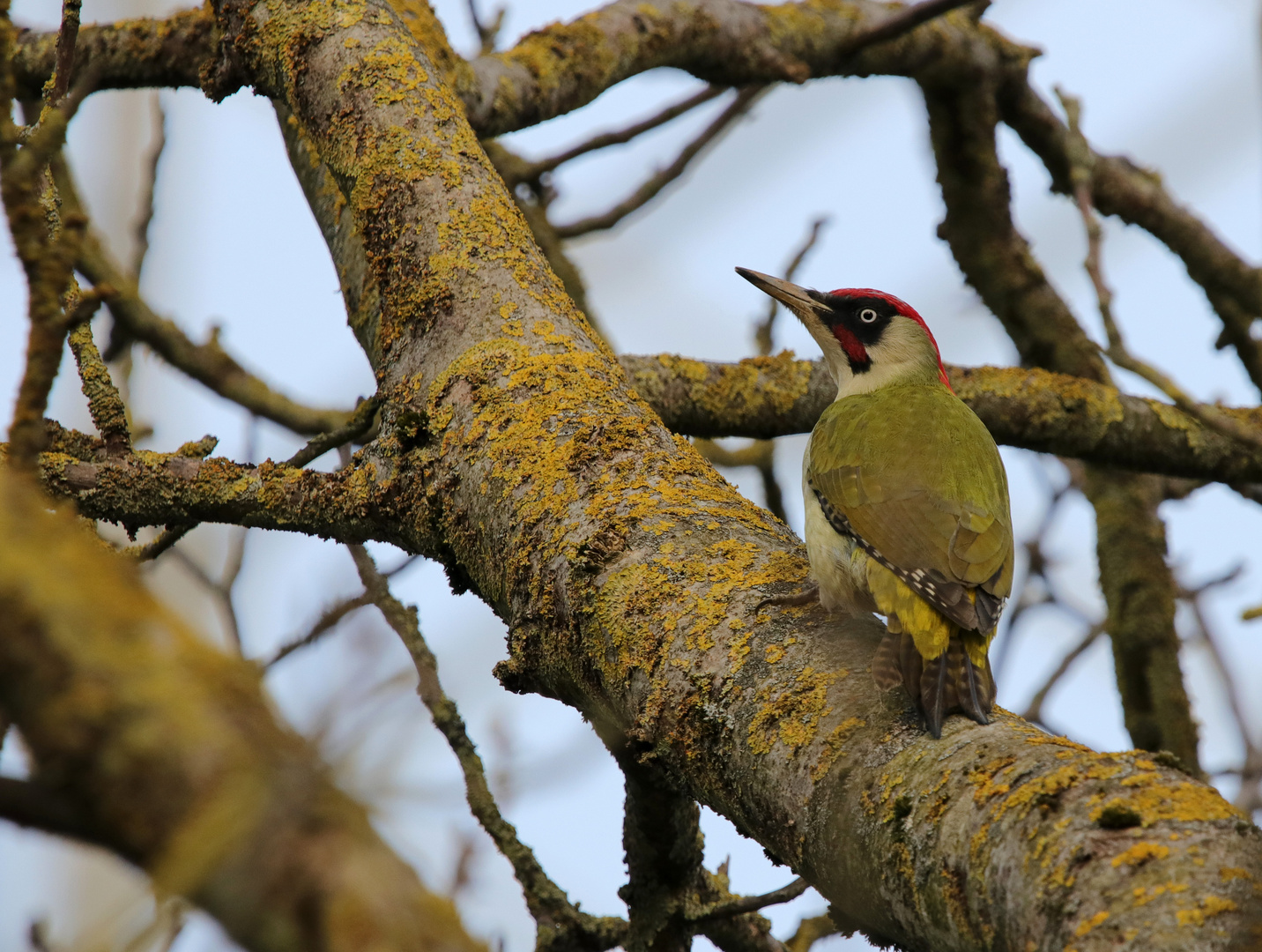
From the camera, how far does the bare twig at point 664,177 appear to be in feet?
17.9

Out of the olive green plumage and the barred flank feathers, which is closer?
the barred flank feathers

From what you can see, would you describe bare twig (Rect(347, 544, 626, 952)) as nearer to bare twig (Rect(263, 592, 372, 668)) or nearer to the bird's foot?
bare twig (Rect(263, 592, 372, 668))

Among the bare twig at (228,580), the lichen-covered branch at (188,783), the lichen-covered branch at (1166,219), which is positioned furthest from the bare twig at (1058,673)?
the lichen-covered branch at (188,783)

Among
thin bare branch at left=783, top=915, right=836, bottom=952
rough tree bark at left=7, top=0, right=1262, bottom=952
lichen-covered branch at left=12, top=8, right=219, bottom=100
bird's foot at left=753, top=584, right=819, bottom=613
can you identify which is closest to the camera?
rough tree bark at left=7, top=0, right=1262, bottom=952

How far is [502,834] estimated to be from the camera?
2.67 metres

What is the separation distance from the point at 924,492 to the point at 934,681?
184 centimetres

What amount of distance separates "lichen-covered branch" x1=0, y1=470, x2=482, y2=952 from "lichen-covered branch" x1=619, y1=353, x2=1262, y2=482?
9.48ft

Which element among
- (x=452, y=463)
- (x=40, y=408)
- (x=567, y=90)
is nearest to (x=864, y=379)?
(x=567, y=90)

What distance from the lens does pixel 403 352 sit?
2.70 metres

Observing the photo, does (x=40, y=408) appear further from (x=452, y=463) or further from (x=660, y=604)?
(x=452, y=463)

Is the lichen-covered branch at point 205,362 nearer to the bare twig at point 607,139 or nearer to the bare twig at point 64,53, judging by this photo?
the bare twig at point 607,139

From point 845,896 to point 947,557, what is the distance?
163cm

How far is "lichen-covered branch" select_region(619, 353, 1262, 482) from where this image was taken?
367cm

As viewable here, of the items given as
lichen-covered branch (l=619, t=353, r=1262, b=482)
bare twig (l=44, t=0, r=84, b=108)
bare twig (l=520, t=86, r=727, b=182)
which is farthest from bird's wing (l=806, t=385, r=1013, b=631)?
bare twig (l=44, t=0, r=84, b=108)
